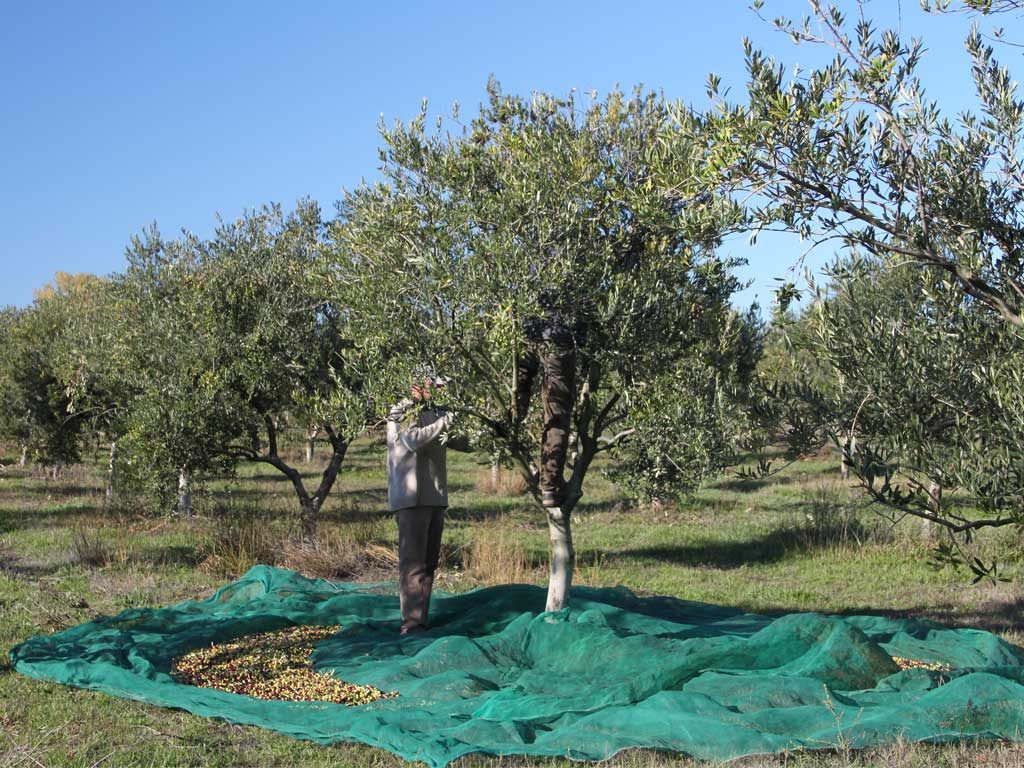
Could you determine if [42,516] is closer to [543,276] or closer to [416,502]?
[416,502]

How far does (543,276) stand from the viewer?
7039mm

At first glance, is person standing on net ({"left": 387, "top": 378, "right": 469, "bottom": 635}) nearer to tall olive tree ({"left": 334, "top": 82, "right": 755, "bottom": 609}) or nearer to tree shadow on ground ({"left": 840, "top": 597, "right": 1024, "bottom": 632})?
tall olive tree ({"left": 334, "top": 82, "right": 755, "bottom": 609})

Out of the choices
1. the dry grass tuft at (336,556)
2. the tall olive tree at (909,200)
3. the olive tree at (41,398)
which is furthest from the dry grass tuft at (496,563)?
the olive tree at (41,398)

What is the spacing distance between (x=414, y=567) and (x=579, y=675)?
2.18m

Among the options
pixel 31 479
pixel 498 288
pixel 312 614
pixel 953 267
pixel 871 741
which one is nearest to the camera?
pixel 953 267

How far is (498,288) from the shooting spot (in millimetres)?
7012

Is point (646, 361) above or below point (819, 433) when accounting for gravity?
above

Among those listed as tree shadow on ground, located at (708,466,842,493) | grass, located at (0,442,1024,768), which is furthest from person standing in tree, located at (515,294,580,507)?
tree shadow on ground, located at (708,466,842,493)

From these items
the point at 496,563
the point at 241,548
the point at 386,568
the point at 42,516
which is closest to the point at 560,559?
the point at 496,563

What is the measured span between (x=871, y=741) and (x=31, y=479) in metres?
24.7

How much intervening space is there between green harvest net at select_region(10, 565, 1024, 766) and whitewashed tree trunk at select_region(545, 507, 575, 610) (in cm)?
37

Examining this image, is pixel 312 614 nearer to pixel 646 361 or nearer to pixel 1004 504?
pixel 646 361

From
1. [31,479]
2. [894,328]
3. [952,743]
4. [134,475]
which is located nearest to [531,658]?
[952,743]

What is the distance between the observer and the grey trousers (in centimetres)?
908
